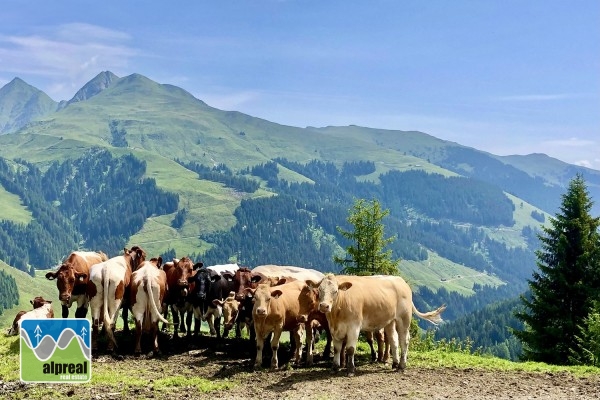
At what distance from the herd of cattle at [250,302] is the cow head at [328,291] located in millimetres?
31

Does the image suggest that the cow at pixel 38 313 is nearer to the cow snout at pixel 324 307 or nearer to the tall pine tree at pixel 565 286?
the cow snout at pixel 324 307

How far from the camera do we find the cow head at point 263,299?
1784 centimetres

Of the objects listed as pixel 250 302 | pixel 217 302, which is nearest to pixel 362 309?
pixel 250 302

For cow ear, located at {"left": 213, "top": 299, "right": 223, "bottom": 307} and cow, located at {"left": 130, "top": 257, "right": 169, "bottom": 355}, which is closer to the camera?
cow, located at {"left": 130, "top": 257, "right": 169, "bottom": 355}

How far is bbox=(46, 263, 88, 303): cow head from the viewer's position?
66.9 ft

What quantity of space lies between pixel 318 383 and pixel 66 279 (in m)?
10.8

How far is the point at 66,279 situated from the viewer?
20.6 metres

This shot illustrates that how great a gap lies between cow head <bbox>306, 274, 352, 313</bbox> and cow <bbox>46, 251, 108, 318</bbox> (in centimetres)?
998

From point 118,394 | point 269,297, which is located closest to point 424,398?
point 269,297

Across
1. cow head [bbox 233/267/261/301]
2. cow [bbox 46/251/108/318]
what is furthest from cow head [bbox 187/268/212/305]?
cow [bbox 46/251/108/318]

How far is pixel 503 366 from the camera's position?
64.8 feet

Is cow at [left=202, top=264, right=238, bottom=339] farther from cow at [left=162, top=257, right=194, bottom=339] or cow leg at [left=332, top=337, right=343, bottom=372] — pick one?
cow leg at [left=332, top=337, right=343, bottom=372]

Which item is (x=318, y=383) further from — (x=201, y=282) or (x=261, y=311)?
(x=201, y=282)

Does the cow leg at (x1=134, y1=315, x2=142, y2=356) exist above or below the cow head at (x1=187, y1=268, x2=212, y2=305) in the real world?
below
